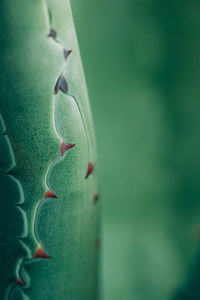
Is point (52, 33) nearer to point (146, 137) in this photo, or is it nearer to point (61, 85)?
point (61, 85)

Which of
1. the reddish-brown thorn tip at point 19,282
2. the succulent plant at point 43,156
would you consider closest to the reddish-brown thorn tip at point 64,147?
the succulent plant at point 43,156

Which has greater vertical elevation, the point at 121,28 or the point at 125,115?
the point at 121,28

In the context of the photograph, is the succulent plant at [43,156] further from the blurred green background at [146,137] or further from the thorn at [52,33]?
the blurred green background at [146,137]

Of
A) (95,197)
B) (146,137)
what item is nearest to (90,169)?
(95,197)

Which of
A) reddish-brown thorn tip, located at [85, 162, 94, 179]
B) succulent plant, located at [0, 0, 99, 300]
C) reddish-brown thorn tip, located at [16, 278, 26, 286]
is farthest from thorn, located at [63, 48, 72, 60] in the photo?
reddish-brown thorn tip, located at [16, 278, 26, 286]

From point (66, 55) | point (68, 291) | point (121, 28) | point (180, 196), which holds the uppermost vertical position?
point (121, 28)

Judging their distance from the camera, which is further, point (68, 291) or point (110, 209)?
point (110, 209)

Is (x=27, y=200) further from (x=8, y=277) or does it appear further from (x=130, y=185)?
(x=130, y=185)

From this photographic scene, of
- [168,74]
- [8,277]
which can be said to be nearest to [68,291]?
[8,277]
